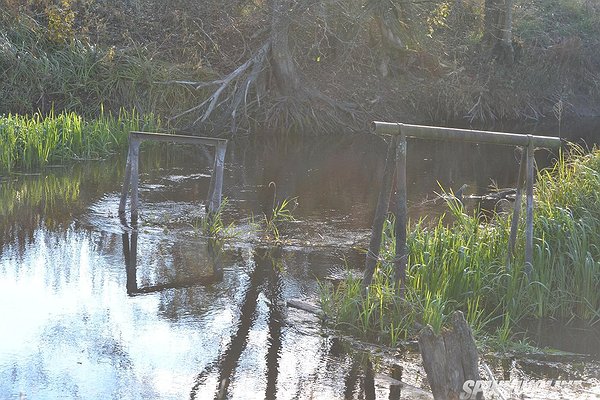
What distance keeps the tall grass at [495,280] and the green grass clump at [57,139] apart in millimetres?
7772

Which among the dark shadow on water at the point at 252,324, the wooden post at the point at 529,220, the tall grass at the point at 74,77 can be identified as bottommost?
the dark shadow on water at the point at 252,324

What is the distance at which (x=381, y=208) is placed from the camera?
699 centimetres

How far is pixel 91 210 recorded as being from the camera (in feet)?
37.7

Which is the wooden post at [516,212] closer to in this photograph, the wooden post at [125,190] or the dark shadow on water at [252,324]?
the dark shadow on water at [252,324]

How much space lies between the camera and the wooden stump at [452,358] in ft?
15.1

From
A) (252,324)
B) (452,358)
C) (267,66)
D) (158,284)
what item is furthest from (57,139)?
(452,358)

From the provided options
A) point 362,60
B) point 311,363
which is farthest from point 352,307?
point 362,60

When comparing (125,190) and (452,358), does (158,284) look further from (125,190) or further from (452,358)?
(452,358)

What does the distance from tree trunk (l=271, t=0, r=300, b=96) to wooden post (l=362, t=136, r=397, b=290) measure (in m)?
13.0

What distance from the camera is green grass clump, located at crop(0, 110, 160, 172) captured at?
45.3 feet

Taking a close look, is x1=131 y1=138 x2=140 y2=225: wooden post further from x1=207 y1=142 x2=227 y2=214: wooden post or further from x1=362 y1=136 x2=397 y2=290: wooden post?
x1=362 y1=136 x2=397 y2=290: wooden post

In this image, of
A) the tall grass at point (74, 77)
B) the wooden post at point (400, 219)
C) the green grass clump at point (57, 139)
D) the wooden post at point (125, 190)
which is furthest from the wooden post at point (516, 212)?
the tall grass at point (74, 77)

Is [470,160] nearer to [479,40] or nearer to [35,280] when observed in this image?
[479,40]

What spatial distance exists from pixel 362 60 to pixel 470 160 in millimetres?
5199
